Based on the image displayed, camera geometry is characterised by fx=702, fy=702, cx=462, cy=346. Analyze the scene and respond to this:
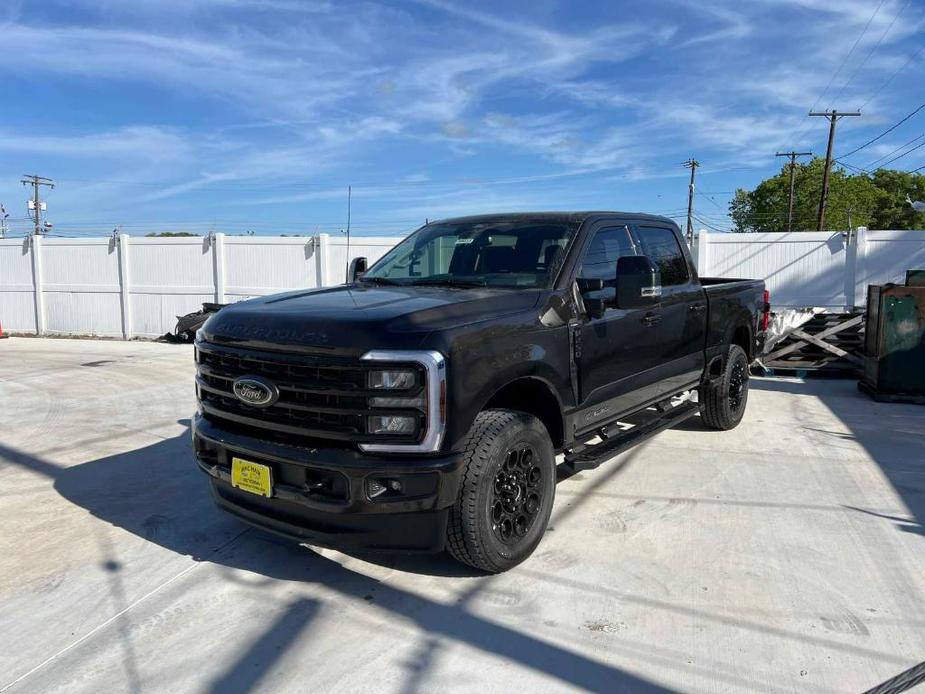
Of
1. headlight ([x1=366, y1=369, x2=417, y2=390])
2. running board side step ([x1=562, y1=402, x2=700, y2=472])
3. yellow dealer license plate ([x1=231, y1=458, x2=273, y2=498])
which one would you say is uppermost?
headlight ([x1=366, y1=369, x2=417, y2=390])

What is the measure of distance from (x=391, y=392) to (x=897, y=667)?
248 centimetres

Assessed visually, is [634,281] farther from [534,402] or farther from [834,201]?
[834,201]

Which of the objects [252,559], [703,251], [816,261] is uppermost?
[703,251]

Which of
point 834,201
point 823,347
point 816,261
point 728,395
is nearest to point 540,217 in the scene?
point 728,395

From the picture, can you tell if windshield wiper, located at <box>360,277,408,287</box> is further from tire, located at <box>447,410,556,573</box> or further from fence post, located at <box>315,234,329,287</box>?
fence post, located at <box>315,234,329,287</box>

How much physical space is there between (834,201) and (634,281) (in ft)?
212

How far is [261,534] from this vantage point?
450 cm

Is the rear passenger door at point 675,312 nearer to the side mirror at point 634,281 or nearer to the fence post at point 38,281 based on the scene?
the side mirror at point 634,281

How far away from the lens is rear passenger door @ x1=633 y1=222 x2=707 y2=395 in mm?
5430

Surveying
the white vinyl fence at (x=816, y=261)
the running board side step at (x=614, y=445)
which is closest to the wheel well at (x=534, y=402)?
the running board side step at (x=614, y=445)

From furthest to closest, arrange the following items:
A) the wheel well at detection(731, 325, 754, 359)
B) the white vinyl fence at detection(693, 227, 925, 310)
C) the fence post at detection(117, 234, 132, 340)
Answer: the fence post at detection(117, 234, 132, 340), the white vinyl fence at detection(693, 227, 925, 310), the wheel well at detection(731, 325, 754, 359)

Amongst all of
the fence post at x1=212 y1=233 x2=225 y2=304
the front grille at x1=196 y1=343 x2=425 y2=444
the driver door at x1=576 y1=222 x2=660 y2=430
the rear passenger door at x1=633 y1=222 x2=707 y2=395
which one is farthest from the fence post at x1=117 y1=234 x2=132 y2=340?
the driver door at x1=576 y1=222 x2=660 y2=430

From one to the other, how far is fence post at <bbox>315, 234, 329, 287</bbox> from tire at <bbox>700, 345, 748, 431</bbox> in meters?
11.4

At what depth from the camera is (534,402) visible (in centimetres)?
418
